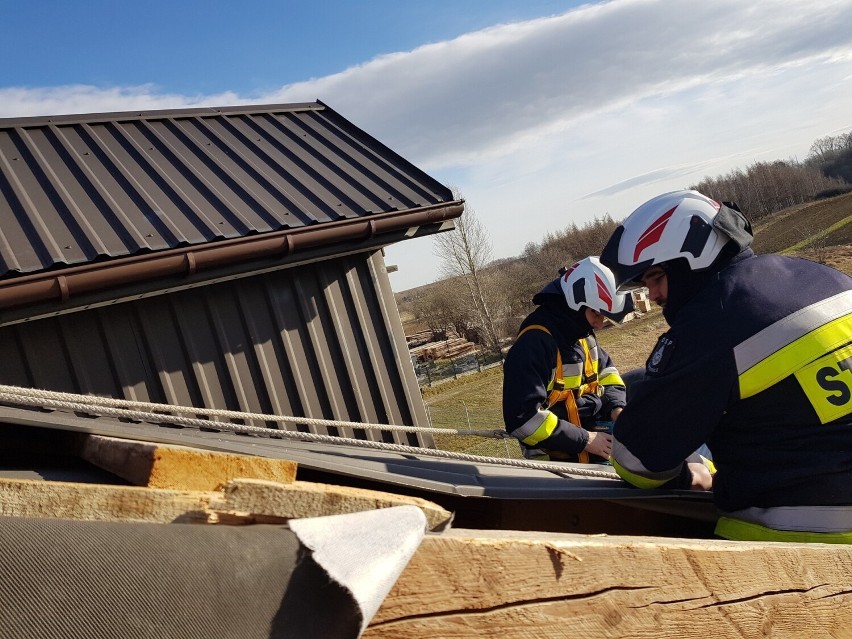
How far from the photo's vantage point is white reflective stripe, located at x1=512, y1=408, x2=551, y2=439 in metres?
4.58

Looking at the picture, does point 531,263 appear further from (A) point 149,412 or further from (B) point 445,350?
(A) point 149,412

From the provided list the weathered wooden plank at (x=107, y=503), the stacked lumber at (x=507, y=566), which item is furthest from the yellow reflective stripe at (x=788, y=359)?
the weathered wooden plank at (x=107, y=503)

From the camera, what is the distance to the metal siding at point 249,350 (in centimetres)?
445

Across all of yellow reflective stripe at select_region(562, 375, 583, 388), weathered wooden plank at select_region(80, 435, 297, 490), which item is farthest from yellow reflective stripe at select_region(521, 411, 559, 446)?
weathered wooden plank at select_region(80, 435, 297, 490)

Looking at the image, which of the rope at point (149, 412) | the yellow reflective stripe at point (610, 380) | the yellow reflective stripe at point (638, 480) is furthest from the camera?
the yellow reflective stripe at point (610, 380)

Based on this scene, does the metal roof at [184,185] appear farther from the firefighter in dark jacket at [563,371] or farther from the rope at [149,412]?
the rope at [149,412]

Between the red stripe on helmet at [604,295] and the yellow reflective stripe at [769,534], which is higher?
the red stripe on helmet at [604,295]

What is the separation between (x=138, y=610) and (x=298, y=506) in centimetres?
40

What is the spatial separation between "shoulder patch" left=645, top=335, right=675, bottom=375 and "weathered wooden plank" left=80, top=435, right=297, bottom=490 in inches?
60.0

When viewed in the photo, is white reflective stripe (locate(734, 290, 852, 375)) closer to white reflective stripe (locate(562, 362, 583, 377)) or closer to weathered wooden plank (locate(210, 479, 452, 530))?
weathered wooden plank (locate(210, 479, 452, 530))

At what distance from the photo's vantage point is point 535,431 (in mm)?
4594

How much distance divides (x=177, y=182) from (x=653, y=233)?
371 cm

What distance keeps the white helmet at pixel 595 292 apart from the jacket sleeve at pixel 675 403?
7.08 feet

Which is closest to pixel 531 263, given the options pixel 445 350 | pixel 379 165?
pixel 445 350
